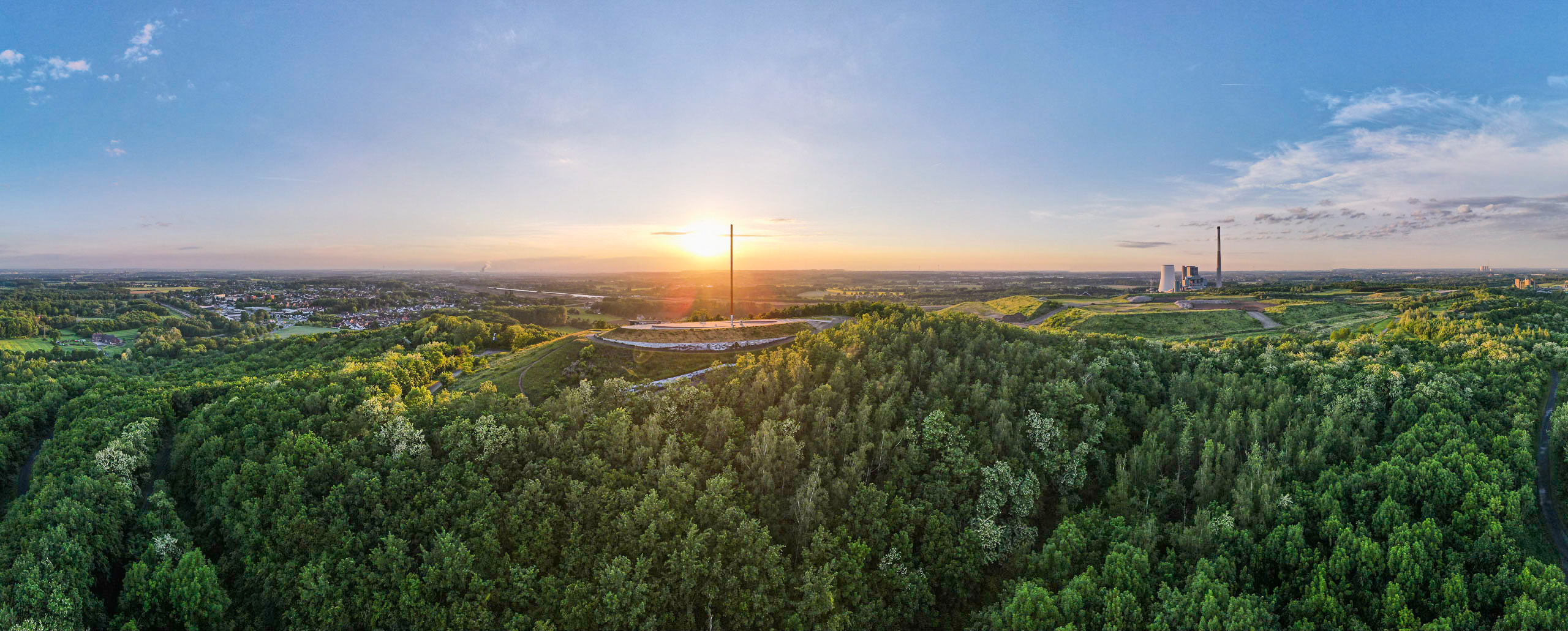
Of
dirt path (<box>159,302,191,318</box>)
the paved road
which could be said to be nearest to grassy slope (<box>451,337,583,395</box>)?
the paved road

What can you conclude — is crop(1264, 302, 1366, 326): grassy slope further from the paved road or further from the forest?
the paved road

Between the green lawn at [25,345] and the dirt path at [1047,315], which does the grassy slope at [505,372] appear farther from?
the green lawn at [25,345]

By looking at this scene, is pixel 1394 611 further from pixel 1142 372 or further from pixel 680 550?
pixel 680 550

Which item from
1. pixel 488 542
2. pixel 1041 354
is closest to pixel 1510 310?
pixel 1041 354

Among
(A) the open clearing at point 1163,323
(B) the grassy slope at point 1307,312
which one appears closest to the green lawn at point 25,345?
(A) the open clearing at point 1163,323

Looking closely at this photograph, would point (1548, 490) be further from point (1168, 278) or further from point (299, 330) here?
point (299, 330)

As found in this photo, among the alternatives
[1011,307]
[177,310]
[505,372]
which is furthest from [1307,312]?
[177,310]
